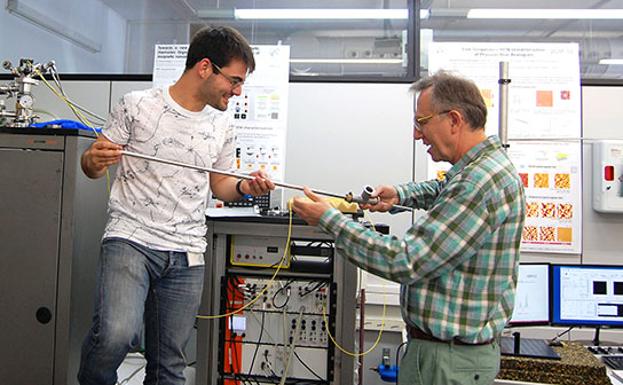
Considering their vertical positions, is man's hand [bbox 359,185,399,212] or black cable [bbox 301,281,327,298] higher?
man's hand [bbox 359,185,399,212]

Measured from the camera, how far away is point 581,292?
5.99 ft

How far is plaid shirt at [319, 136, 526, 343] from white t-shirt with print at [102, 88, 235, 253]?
532 mm

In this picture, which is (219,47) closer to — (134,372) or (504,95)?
(504,95)

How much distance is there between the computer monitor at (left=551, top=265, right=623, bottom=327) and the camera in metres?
1.82

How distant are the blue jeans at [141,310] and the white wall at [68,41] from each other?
6.41 ft

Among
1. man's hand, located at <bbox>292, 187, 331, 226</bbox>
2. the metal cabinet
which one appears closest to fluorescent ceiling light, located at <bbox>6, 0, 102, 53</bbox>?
the metal cabinet

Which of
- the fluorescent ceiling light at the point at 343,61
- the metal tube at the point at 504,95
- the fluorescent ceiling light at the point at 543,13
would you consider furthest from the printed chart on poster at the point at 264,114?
the fluorescent ceiling light at the point at 543,13

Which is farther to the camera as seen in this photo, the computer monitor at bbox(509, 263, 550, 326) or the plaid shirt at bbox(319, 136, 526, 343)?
the computer monitor at bbox(509, 263, 550, 326)

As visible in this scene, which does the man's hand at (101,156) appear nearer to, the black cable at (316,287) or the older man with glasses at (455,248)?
the older man with glasses at (455,248)

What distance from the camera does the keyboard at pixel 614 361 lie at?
5.36ft

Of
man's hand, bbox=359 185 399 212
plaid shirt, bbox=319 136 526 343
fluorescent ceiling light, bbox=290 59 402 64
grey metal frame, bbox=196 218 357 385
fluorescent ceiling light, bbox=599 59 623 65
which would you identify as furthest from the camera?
fluorescent ceiling light, bbox=599 59 623 65

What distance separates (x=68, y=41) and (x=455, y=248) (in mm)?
3212

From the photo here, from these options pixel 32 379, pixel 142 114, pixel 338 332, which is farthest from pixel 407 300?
pixel 32 379

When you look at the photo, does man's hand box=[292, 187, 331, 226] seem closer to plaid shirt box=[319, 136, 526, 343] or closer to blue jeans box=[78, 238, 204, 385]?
plaid shirt box=[319, 136, 526, 343]
